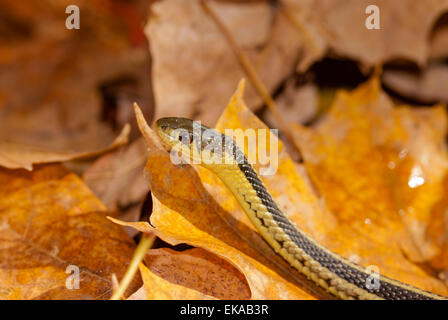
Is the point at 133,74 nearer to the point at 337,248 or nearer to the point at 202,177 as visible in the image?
the point at 202,177

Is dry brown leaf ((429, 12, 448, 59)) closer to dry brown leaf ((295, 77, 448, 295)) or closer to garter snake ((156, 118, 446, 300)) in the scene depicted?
dry brown leaf ((295, 77, 448, 295))

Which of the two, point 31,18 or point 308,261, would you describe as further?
point 31,18

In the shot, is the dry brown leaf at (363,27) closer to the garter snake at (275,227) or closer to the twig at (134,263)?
the garter snake at (275,227)

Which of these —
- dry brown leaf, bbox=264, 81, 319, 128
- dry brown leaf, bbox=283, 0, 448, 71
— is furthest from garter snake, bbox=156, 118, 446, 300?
dry brown leaf, bbox=283, 0, 448, 71

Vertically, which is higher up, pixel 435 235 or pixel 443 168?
pixel 443 168

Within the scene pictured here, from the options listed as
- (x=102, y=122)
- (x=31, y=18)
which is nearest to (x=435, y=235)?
(x=102, y=122)

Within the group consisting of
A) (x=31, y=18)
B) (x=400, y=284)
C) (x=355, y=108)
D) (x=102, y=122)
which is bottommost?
(x=400, y=284)

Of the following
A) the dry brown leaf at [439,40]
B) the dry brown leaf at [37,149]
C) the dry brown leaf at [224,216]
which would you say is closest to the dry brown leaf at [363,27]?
the dry brown leaf at [439,40]
